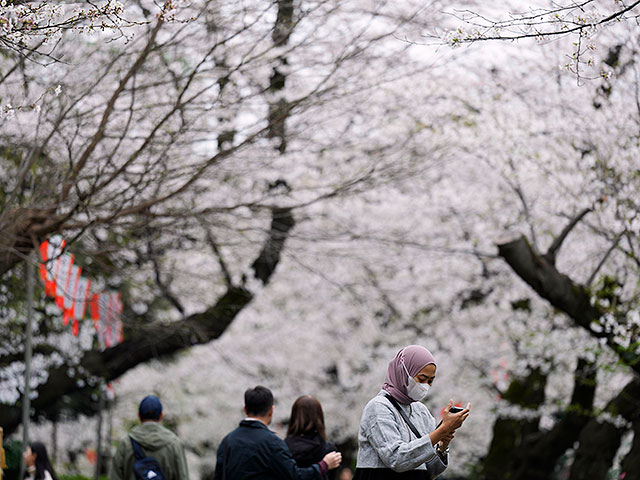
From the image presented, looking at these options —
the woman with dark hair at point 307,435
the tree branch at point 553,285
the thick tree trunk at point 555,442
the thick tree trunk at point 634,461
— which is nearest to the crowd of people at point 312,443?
the woman with dark hair at point 307,435

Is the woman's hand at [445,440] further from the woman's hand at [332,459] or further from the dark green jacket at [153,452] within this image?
the dark green jacket at [153,452]

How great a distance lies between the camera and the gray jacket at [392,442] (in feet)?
12.6

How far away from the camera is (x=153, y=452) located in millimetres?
6137

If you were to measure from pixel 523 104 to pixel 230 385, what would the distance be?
1024 centimetres

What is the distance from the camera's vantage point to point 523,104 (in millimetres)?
10953

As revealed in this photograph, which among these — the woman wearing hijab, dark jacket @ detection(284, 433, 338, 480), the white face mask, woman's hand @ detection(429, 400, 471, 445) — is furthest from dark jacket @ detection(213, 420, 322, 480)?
woman's hand @ detection(429, 400, 471, 445)

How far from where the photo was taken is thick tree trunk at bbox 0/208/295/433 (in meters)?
11.3

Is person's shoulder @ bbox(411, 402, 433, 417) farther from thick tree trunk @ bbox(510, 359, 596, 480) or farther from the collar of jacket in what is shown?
thick tree trunk @ bbox(510, 359, 596, 480)

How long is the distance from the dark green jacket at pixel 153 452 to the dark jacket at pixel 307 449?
1.08 metres

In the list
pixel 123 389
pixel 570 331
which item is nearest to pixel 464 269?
pixel 570 331

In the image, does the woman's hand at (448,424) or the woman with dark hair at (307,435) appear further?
the woman with dark hair at (307,435)

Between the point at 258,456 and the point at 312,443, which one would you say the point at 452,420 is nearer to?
the point at 258,456

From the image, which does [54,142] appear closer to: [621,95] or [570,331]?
[621,95]

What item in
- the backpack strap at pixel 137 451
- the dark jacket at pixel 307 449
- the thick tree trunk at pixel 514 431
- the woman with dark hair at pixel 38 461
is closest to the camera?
the dark jacket at pixel 307 449
